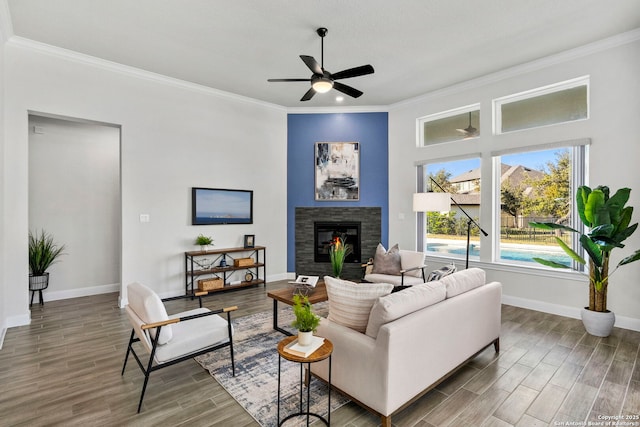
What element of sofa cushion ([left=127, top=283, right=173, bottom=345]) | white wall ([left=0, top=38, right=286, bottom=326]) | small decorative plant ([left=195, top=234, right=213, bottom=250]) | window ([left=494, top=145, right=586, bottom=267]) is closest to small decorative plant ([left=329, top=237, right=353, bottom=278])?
white wall ([left=0, top=38, right=286, bottom=326])

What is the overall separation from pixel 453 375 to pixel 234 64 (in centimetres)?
467

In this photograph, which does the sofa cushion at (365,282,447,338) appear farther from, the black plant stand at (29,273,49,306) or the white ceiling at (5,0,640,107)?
the black plant stand at (29,273,49,306)

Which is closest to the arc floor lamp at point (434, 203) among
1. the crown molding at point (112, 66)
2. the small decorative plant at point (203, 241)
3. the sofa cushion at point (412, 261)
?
the sofa cushion at point (412, 261)

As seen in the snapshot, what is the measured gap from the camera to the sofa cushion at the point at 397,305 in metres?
2.02

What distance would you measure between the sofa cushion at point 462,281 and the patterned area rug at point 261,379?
123 centimetres

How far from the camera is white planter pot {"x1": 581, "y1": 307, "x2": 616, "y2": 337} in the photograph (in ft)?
11.2

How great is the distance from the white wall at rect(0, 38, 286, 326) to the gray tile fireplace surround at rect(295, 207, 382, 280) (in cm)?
38

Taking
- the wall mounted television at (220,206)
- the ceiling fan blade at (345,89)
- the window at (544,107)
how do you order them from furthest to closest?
1. the wall mounted television at (220,206)
2. the window at (544,107)
3. the ceiling fan blade at (345,89)

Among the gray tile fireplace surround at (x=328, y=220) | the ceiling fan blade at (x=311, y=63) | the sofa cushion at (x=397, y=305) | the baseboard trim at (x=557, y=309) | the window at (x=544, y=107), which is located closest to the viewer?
the sofa cushion at (x=397, y=305)

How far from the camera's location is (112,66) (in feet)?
14.7

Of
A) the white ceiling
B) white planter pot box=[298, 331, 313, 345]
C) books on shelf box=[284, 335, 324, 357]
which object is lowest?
books on shelf box=[284, 335, 324, 357]

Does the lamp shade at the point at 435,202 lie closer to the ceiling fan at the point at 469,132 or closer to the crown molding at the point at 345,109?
the ceiling fan at the point at 469,132

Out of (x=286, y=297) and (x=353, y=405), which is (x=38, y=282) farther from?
(x=353, y=405)

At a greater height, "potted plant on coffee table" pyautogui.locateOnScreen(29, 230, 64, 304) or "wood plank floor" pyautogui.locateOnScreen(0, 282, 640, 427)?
"potted plant on coffee table" pyautogui.locateOnScreen(29, 230, 64, 304)
